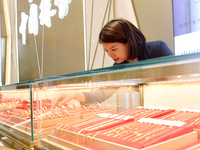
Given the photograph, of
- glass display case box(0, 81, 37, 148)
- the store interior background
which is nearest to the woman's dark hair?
glass display case box(0, 81, 37, 148)

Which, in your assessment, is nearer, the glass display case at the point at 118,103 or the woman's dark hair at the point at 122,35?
the glass display case at the point at 118,103

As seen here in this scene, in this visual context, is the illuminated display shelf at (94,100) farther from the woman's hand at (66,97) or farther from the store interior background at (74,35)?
the store interior background at (74,35)

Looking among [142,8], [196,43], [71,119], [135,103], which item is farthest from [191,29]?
[71,119]

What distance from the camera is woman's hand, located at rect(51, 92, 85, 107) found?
112 centimetres

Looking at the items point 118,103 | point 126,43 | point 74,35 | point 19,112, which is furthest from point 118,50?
point 74,35

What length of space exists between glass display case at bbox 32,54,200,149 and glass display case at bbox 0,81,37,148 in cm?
8

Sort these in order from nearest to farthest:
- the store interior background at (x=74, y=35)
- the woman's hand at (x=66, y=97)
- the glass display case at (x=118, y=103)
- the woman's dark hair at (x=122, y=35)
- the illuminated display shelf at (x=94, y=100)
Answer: the glass display case at (x=118, y=103) → the illuminated display shelf at (x=94, y=100) → the woman's hand at (x=66, y=97) → the woman's dark hair at (x=122, y=35) → the store interior background at (x=74, y=35)

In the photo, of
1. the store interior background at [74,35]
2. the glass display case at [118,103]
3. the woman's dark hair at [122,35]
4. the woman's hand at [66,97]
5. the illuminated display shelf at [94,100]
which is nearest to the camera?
the glass display case at [118,103]

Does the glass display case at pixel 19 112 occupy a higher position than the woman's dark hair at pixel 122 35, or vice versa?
the woman's dark hair at pixel 122 35

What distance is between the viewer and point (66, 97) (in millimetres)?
1149

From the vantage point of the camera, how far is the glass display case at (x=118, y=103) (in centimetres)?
61

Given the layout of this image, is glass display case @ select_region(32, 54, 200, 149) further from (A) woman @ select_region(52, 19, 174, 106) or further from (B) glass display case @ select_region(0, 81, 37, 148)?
(A) woman @ select_region(52, 19, 174, 106)

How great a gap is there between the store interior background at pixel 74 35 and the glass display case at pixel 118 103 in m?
1.54

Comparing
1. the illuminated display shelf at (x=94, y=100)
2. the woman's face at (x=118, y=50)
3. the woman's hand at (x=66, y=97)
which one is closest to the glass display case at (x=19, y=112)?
the illuminated display shelf at (x=94, y=100)
